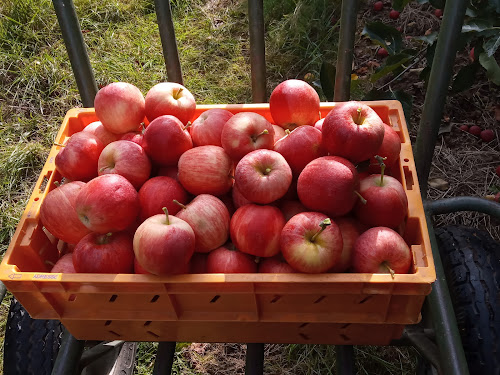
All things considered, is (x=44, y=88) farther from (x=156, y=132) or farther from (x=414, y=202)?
(x=414, y=202)

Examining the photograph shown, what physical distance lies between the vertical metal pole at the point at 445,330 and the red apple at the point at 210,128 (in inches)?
27.8

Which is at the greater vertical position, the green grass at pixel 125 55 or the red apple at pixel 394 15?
the red apple at pixel 394 15

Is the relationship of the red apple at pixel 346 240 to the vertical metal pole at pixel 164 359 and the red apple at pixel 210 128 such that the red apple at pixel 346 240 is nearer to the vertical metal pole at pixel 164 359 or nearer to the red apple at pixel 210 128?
the red apple at pixel 210 128

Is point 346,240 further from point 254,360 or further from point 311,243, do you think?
point 254,360

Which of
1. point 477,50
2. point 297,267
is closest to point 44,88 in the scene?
point 477,50

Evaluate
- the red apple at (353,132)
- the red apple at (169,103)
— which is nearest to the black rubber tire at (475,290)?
the red apple at (353,132)

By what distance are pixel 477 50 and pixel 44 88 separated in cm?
254

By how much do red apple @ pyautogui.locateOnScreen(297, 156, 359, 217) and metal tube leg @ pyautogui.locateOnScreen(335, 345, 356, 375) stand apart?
15.8 inches

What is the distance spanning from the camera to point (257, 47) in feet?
5.74

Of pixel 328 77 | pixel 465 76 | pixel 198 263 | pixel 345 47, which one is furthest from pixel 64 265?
pixel 465 76

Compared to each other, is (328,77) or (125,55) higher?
(328,77)

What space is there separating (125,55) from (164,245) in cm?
263

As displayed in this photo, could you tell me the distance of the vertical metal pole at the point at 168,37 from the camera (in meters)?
1.70

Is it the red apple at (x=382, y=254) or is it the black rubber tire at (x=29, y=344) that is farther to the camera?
the black rubber tire at (x=29, y=344)
